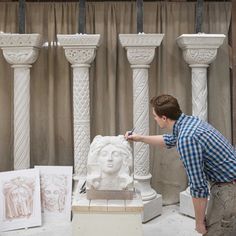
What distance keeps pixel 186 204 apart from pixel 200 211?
1.37 m

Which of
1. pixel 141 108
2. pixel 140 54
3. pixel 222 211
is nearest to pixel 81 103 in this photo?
pixel 141 108

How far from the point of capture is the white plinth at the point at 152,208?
3234 mm

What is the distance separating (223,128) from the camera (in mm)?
3678

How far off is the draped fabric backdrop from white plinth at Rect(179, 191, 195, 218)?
27 cm

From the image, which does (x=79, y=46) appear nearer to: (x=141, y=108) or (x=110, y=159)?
(x=141, y=108)

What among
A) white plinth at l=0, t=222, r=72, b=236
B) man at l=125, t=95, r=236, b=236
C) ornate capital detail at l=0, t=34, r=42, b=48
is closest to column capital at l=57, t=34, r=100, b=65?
ornate capital detail at l=0, t=34, r=42, b=48

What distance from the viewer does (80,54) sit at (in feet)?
10.8

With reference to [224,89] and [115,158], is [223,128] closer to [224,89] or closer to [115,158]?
[224,89]

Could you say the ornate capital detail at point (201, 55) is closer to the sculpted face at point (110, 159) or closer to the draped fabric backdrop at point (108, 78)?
the draped fabric backdrop at point (108, 78)

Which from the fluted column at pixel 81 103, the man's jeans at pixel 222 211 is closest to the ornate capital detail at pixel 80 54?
the fluted column at pixel 81 103

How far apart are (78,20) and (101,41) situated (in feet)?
1.00

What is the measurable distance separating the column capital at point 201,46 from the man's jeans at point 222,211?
1501 millimetres

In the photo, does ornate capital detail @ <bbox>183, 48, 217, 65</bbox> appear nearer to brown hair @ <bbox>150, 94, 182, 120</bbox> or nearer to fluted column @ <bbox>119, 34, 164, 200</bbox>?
fluted column @ <bbox>119, 34, 164, 200</bbox>

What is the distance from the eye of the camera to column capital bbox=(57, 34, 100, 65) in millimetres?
3236
